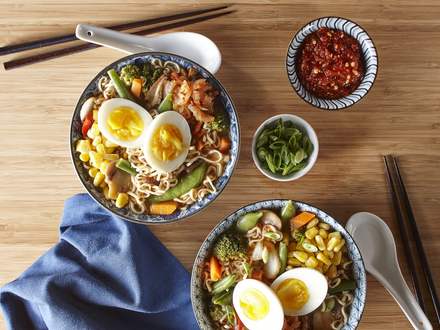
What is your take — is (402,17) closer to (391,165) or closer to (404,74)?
(404,74)

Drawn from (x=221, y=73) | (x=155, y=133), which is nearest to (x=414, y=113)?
(x=221, y=73)

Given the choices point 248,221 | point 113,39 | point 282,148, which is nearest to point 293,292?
point 248,221

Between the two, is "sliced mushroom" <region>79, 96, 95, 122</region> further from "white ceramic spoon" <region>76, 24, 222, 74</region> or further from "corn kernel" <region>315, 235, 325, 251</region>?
"corn kernel" <region>315, 235, 325, 251</region>

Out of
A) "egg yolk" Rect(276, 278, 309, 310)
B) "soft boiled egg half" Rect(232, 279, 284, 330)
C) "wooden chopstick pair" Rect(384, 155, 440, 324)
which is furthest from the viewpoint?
"wooden chopstick pair" Rect(384, 155, 440, 324)

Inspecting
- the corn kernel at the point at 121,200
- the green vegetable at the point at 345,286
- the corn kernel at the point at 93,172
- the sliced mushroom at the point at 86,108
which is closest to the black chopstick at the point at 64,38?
the sliced mushroom at the point at 86,108

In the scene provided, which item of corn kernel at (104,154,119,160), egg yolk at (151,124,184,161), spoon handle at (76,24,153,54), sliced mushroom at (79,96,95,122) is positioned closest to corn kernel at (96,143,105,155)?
corn kernel at (104,154,119,160)

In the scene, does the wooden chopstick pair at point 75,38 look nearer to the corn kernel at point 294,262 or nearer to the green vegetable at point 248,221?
the green vegetable at point 248,221
